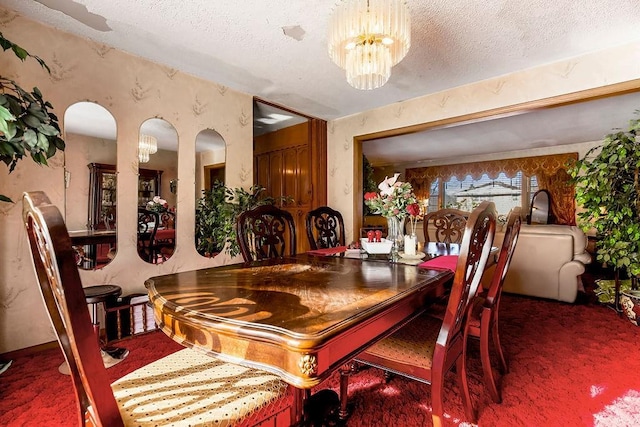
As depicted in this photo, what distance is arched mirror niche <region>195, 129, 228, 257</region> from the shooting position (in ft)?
10.4

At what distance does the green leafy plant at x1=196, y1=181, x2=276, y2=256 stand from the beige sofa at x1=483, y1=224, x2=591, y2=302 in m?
2.95

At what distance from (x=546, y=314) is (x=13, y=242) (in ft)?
14.5

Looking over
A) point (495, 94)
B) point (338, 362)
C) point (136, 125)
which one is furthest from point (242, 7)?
point (495, 94)

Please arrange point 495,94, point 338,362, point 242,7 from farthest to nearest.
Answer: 1. point 495,94
2. point 242,7
3. point 338,362

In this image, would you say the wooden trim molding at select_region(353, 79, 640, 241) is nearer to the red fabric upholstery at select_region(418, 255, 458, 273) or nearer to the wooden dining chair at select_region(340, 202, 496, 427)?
the red fabric upholstery at select_region(418, 255, 458, 273)

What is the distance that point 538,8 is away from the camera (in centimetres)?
207

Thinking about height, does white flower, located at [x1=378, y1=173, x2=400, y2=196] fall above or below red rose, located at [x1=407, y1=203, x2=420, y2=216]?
above

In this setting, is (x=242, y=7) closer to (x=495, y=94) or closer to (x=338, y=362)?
(x=338, y=362)

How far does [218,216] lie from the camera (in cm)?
329

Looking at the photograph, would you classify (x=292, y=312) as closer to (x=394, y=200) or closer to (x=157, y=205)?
(x=394, y=200)

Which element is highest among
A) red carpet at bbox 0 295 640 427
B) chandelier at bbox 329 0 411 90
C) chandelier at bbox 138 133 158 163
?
chandelier at bbox 329 0 411 90

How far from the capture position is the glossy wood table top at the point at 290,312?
758mm

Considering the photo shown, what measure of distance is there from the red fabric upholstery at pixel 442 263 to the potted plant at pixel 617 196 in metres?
2.01

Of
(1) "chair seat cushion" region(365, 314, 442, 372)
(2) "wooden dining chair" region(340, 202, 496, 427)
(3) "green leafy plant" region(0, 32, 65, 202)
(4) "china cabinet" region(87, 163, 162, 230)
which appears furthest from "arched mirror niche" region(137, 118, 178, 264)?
(1) "chair seat cushion" region(365, 314, 442, 372)
